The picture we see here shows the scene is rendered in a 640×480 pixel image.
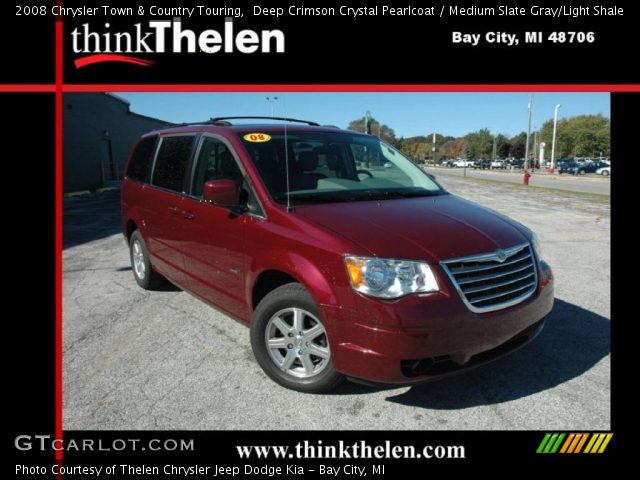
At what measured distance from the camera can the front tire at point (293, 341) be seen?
3.16 m

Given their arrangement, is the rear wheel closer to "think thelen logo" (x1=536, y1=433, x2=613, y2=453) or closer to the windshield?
the windshield

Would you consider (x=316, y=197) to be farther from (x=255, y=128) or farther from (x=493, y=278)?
(x=493, y=278)

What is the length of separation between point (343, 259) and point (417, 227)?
0.63 metres

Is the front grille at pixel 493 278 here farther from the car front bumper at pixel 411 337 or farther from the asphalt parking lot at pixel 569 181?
the asphalt parking lot at pixel 569 181

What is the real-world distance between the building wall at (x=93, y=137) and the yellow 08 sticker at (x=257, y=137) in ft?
71.2

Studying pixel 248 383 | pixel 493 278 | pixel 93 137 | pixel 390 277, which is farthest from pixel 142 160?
pixel 93 137

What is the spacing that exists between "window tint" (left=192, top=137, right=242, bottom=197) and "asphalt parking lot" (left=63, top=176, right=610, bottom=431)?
1.39 meters

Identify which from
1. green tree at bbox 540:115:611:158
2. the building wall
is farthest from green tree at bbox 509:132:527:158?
the building wall

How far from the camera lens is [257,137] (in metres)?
4.08

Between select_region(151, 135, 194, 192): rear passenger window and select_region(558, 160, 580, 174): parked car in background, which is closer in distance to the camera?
select_region(151, 135, 194, 192): rear passenger window

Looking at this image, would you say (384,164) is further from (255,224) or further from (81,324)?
(81,324)

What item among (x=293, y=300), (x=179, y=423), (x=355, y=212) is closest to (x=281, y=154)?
(x=355, y=212)

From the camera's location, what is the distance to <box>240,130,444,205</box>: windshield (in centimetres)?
374

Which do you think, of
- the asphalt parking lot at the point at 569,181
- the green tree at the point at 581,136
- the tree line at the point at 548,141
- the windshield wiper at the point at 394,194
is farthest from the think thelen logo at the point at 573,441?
the green tree at the point at 581,136
